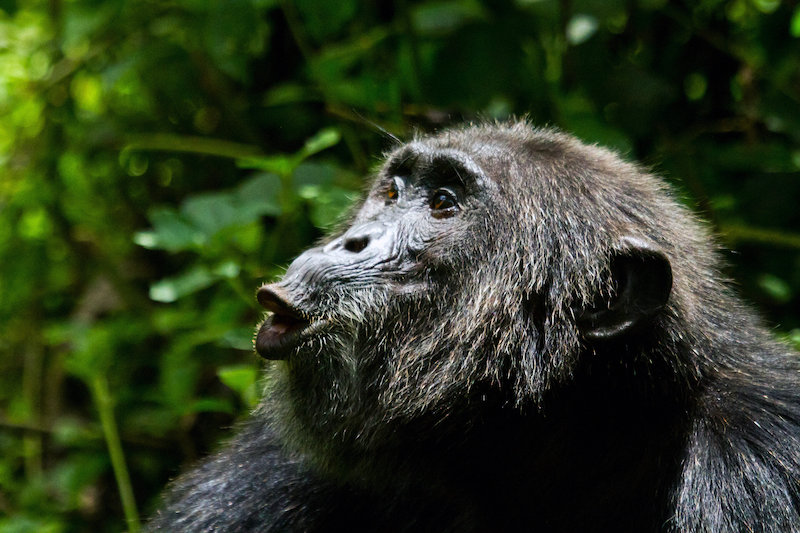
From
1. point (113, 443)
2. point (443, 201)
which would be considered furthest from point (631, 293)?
point (113, 443)

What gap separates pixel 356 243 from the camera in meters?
2.87

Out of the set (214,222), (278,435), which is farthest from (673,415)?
(214,222)

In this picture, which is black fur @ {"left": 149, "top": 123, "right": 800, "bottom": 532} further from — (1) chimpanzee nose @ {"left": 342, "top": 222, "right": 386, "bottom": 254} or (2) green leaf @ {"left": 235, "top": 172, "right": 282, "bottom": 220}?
(2) green leaf @ {"left": 235, "top": 172, "right": 282, "bottom": 220}

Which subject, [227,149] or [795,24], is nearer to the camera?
[795,24]

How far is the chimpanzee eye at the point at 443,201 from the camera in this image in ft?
9.71

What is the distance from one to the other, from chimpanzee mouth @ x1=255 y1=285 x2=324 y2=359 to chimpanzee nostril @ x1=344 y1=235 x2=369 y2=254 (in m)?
0.28

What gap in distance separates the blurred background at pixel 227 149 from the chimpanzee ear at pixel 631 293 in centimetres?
137

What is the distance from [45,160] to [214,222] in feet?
8.70

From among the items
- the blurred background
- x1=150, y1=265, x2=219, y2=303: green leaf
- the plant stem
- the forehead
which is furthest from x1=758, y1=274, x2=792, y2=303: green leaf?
the plant stem

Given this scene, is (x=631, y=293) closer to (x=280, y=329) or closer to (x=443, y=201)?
(x=443, y=201)

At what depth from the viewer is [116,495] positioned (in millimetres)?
5453

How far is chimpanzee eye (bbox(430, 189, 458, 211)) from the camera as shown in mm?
2959

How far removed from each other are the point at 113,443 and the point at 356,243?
245cm

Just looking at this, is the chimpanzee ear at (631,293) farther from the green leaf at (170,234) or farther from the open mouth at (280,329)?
the green leaf at (170,234)
